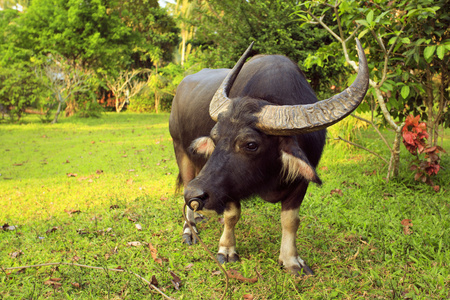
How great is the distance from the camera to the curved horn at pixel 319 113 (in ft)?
6.69

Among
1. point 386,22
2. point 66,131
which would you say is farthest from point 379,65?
point 66,131

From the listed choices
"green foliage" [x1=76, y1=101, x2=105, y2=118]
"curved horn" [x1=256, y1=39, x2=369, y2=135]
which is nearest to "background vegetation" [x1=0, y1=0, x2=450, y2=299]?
"curved horn" [x1=256, y1=39, x2=369, y2=135]

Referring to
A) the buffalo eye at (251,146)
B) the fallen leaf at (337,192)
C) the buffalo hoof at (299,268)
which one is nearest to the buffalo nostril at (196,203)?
the buffalo eye at (251,146)

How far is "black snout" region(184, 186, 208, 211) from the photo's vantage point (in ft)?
6.88

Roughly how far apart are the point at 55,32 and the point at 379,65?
16.3 m

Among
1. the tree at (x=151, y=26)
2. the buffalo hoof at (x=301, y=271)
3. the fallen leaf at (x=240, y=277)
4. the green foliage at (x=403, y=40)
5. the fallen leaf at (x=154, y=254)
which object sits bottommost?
the fallen leaf at (x=154, y=254)

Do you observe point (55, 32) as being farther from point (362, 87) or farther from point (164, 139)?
point (362, 87)

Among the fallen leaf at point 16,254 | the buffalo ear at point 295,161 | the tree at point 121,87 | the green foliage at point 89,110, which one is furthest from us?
the tree at point 121,87

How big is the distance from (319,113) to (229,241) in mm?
1422

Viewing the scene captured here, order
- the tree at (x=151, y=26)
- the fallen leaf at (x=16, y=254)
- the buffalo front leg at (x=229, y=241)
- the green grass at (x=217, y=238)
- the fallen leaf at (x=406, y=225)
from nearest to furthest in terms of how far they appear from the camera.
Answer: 1. the green grass at (x=217, y=238)
2. the buffalo front leg at (x=229, y=241)
3. the fallen leaf at (x=16, y=254)
4. the fallen leaf at (x=406, y=225)
5. the tree at (x=151, y=26)

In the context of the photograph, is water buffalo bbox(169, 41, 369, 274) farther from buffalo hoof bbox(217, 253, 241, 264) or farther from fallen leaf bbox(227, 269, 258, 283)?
fallen leaf bbox(227, 269, 258, 283)

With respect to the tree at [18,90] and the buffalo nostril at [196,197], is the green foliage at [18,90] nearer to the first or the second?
the tree at [18,90]

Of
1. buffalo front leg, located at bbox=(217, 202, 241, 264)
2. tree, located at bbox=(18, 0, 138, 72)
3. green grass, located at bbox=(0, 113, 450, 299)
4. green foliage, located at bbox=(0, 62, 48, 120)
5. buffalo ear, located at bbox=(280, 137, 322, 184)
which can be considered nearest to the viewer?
buffalo ear, located at bbox=(280, 137, 322, 184)

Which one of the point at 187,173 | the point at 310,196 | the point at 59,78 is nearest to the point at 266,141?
the point at 187,173
